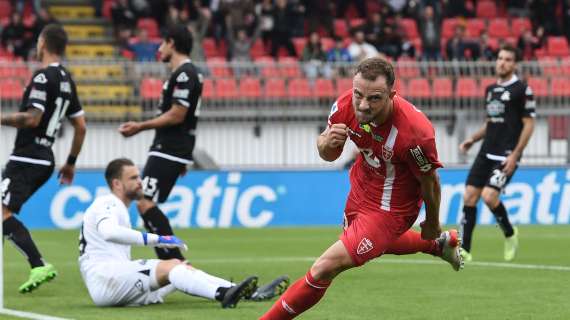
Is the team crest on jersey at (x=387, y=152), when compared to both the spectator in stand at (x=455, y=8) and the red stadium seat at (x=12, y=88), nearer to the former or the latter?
the red stadium seat at (x=12, y=88)

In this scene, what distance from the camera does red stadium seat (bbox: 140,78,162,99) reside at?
22391mm

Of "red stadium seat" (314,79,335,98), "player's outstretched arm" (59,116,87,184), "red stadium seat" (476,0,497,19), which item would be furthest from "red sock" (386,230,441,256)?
"red stadium seat" (476,0,497,19)

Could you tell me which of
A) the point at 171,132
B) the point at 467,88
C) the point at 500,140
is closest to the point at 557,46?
the point at 467,88

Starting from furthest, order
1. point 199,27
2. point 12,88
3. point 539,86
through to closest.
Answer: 1. point 199,27
2. point 539,86
3. point 12,88

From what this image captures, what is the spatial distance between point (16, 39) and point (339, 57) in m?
6.30

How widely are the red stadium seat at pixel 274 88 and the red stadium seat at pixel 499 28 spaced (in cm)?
773

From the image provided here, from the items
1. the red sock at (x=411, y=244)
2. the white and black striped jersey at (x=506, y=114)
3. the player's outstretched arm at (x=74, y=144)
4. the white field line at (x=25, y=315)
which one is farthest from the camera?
the white and black striped jersey at (x=506, y=114)

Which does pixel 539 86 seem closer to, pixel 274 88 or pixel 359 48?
pixel 359 48

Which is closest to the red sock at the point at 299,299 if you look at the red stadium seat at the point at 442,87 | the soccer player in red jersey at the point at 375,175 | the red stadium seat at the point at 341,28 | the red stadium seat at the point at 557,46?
the soccer player in red jersey at the point at 375,175

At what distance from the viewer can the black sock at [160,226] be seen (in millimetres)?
11305

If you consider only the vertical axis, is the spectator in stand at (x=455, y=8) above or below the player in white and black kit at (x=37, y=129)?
below

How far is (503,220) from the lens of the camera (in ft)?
45.6

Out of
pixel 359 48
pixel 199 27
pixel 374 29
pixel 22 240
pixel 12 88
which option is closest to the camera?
pixel 22 240

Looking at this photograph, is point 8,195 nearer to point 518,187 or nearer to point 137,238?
point 137,238
